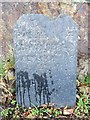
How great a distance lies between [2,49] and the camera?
418cm

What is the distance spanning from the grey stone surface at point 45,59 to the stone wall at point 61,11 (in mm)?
437

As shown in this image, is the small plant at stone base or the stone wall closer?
the small plant at stone base

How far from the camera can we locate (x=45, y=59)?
3.38 m

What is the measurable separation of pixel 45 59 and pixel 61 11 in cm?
73

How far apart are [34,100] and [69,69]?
0.42 metres

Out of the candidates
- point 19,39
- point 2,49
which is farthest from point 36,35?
point 2,49

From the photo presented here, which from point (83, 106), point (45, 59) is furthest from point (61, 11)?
point (83, 106)

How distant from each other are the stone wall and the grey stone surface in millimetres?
437

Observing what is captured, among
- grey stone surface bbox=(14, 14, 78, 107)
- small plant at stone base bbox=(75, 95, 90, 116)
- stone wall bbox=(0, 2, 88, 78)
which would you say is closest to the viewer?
grey stone surface bbox=(14, 14, 78, 107)

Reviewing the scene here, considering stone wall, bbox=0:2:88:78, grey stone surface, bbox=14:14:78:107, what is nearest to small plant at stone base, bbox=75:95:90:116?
grey stone surface, bbox=14:14:78:107

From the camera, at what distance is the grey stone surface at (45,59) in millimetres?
3273

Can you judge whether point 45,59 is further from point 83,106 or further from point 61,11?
point 61,11

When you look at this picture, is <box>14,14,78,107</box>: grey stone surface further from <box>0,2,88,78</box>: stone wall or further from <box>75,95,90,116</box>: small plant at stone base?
<box>0,2,88,78</box>: stone wall

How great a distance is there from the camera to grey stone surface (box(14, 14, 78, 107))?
10.7ft
